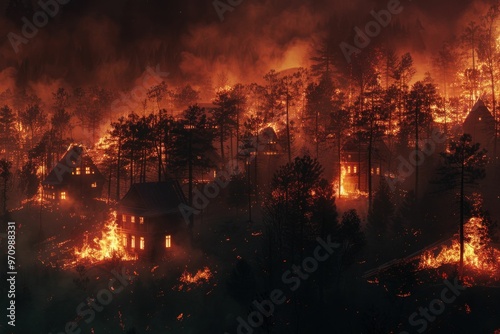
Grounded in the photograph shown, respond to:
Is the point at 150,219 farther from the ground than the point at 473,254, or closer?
farther from the ground

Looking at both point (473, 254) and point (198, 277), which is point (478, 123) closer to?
point (473, 254)

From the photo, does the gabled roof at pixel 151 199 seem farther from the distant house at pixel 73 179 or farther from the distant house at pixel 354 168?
the distant house at pixel 73 179

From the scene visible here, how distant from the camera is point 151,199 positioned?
5459 centimetres

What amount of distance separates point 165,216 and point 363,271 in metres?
23.3

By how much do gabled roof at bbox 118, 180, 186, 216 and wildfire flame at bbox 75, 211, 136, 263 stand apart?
4224 mm

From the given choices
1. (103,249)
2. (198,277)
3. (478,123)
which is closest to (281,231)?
(198,277)

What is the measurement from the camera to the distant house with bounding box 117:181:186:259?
5381 centimetres

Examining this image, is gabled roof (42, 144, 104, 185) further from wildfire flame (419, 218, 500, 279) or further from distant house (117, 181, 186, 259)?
wildfire flame (419, 218, 500, 279)

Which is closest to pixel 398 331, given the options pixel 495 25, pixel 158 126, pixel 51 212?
pixel 158 126

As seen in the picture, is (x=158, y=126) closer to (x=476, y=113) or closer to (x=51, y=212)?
(x=51, y=212)

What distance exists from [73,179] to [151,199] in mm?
28326

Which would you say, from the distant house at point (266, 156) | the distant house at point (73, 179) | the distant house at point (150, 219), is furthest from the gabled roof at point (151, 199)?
the distant house at point (73, 179)

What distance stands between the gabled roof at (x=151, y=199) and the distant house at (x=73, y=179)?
918 inches

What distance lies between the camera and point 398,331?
36812 millimetres
